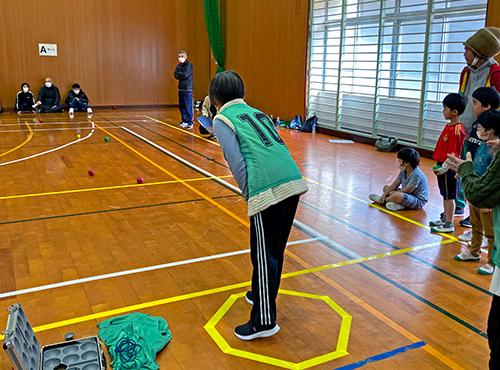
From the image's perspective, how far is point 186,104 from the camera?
11766 mm

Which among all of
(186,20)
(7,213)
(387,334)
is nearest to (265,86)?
(186,20)

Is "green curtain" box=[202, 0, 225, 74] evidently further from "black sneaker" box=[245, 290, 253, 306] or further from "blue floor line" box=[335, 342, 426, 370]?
"blue floor line" box=[335, 342, 426, 370]

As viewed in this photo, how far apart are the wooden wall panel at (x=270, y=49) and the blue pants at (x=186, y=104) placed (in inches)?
98.4

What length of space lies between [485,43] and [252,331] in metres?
3.67

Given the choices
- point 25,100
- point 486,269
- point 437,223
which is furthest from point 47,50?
point 486,269

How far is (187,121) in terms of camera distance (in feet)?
39.8

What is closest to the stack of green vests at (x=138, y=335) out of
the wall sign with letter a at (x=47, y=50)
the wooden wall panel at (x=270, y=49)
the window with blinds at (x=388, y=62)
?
the window with blinds at (x=388, y=62)

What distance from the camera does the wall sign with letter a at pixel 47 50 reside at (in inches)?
600

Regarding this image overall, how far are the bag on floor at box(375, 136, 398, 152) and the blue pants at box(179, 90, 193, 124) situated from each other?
4.65 m

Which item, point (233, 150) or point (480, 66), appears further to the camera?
point (480, 66)

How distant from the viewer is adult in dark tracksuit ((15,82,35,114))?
48.0ft

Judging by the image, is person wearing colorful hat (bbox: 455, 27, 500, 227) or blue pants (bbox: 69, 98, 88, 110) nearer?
person wearing colorful hat (bbox: 455, 27, 500, 227)

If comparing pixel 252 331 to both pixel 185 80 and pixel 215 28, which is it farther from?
pixel 215 28

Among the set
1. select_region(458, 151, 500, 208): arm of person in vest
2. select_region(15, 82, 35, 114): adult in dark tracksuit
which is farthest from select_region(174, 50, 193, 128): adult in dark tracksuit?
select_region(458, 151, 500, 208): arm of person in vest
